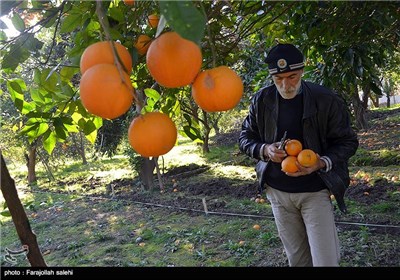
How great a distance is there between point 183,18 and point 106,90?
7.8 inches

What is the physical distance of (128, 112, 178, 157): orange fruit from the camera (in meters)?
0.78

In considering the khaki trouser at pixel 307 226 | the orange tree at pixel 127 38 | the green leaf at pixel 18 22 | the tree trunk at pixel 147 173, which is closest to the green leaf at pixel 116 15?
the orange tree at pixel 127 38

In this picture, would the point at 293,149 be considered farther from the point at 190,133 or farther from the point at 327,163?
the point at 190,133

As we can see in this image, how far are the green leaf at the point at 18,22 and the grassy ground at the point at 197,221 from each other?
1.62 metres

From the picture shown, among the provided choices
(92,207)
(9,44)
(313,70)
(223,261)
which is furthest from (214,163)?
(9,44)

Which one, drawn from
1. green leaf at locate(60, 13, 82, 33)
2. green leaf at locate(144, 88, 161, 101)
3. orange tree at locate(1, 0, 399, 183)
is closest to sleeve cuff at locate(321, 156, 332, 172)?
orange tree at locate(1, 0, 399, 183)

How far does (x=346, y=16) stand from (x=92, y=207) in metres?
6.44

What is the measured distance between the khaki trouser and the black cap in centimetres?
71

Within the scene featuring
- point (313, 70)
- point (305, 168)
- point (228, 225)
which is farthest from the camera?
point (228, 225)

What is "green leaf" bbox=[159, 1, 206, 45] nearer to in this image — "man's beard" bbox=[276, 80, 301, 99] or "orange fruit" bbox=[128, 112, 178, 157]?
"orange fruit" bbox=[128, 112, 178, 157]

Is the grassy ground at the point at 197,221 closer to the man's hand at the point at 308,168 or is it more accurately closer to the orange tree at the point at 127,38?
the orange tree at the point at 127,38

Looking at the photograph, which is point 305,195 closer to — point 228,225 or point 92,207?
point 228,225

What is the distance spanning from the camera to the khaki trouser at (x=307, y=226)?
2.28 metres
